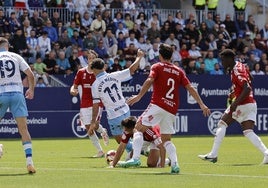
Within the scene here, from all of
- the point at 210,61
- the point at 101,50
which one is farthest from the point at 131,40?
the point at 210,61

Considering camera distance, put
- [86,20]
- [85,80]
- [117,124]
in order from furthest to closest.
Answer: [86,20] → [85,80] → [117,124]

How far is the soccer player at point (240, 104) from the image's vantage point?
19.1 metres

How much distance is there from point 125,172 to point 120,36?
74.4ft

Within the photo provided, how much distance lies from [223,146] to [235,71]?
8893mm

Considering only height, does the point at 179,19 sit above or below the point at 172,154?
below

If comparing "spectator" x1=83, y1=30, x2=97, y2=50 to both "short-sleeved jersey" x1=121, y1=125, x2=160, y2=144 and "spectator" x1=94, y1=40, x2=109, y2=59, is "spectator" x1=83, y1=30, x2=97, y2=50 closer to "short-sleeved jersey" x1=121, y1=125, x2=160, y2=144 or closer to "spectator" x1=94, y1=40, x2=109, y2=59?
"spectator" x1=94, y1=40, x2=109, y2=59

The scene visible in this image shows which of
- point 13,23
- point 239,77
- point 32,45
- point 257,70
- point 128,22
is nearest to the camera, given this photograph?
point 239,77

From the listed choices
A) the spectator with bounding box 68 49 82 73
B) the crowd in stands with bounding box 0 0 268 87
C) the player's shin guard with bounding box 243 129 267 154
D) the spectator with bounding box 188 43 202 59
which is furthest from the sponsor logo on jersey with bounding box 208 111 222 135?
the player's shin guard with bounding box 243 129 267 154

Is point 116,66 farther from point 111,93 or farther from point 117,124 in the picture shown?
point 111,93

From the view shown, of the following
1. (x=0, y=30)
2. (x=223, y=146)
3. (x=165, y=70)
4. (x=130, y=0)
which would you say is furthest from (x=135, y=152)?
(x=130, y=0)

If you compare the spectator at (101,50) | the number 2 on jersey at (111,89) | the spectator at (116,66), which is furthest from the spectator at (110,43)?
the number 2 on jersey at (111,89)

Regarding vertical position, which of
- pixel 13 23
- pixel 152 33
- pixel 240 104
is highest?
pixel 240 104

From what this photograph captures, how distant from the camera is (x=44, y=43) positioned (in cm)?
3700

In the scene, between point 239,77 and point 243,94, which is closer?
point 243,94
